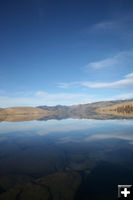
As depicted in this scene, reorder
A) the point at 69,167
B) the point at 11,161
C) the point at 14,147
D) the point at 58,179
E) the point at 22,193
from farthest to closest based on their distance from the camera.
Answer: the point at 14,147 < the point at 11,161 < the point at 69,167 < the point at 58,179 < the point at 22,193

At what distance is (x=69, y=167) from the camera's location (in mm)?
14539

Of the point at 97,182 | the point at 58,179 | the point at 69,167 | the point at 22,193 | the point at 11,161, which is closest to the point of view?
the point at 22,193

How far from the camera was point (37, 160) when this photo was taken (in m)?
17.1

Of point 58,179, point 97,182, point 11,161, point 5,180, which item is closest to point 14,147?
point 11,161

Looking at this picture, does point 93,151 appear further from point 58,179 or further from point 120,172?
point 58,179

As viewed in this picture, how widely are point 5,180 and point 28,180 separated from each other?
6.16ft

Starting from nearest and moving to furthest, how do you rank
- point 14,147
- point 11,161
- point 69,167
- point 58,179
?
point 58,179 < point 69,167 < point 11,161 < point 14,147

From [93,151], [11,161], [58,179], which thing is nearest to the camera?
[58,179]

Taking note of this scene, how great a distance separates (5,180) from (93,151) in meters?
11.0

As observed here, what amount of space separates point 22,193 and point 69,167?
543cm

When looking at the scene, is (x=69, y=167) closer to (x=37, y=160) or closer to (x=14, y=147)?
(x=37, y=160)

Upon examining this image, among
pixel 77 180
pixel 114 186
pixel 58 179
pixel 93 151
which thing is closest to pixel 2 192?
pixel 58 179

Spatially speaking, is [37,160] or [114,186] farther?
[37,160]

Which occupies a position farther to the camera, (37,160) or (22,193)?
(37,160)
